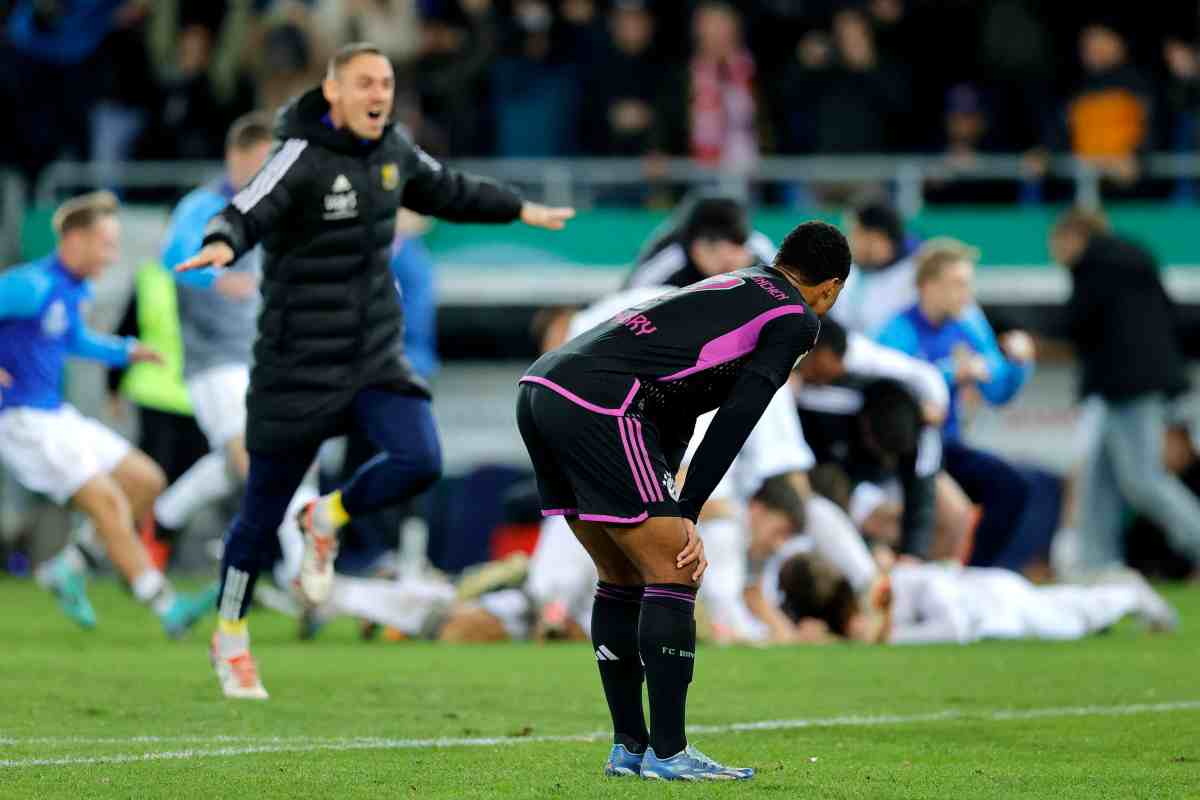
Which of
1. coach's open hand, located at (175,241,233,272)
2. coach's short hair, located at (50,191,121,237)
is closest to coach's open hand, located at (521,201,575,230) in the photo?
coach's open hand, located at (175,241,233,272)

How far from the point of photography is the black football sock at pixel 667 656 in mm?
6242

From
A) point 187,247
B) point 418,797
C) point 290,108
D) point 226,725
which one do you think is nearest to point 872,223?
point 187,247

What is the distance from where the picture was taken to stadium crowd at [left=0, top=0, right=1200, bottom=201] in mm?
17906

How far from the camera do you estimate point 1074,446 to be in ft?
62.6

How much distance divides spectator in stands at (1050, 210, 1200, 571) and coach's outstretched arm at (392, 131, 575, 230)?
6.81 meters

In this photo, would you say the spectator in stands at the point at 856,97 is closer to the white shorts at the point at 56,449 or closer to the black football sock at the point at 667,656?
the white shorts at the point at 56,449

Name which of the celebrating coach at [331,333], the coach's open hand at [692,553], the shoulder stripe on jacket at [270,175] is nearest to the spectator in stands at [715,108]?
the celebrating coach at [331,333]

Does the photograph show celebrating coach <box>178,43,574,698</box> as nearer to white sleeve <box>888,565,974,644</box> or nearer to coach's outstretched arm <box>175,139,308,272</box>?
coach's outstretched arm <box>175,139,308,272</box>

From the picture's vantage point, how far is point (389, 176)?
8.66m

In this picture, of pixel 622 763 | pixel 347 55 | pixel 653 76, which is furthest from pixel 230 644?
pixel 653 76

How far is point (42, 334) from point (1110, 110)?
9308 millimetres

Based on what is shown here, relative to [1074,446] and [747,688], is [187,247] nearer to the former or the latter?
[747,688]

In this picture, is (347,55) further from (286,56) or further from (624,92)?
(624,92)

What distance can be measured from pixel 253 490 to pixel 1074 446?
463 inches
